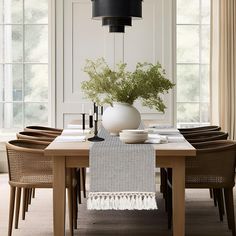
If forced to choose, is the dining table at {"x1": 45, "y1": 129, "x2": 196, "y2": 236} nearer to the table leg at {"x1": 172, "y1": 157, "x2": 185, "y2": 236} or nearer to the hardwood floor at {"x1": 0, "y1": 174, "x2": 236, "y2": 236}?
the table leg at {"x1": 172, "y1": 157, "x2": 185, "y2": 236}

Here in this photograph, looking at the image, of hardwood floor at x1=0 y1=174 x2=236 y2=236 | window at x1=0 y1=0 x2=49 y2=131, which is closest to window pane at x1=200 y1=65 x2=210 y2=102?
window at x1=0 y1=0 x2=49 y2=131

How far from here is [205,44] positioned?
8.40 meters

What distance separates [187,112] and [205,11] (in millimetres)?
1289

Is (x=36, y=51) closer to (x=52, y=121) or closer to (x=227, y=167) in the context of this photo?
(x=52, y=121)

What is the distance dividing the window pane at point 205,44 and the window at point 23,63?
1.98 meters

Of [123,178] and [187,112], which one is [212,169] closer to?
[123,178]

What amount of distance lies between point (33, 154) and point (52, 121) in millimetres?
3165

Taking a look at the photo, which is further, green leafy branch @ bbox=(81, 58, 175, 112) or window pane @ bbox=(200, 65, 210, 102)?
window pane @ bbox=(200, 65, 210, 102)

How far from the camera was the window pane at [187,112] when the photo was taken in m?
8.48

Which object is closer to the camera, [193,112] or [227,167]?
[227,167]

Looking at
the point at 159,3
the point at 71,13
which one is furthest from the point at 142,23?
the point at 71,13

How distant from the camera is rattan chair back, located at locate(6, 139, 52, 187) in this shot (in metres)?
5.01

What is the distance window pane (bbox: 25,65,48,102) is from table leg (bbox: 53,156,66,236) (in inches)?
160

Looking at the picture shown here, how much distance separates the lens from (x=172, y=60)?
8.10m
